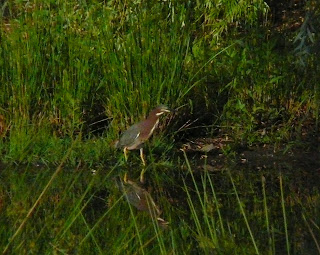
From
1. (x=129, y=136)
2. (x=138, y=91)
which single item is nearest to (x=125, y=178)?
(x=129, y=136)

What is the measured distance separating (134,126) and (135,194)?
103 cm

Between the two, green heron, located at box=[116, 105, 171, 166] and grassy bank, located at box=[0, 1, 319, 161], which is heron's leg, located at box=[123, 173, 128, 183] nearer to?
green heron, located at box=[116, 105, 171, 166]

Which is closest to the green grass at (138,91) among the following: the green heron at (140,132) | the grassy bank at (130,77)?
the grassy bank at (130,77)

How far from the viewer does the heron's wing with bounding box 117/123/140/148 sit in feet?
25.9

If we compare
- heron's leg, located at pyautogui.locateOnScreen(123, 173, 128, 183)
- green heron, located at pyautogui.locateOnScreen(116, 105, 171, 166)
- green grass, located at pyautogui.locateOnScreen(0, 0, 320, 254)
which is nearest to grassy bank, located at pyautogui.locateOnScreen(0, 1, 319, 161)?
green grass, located at pyautogui.locateOnScreen(0, 0, 320, 254)

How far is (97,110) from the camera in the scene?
28.6 ft

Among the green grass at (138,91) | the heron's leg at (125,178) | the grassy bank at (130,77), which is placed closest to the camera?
the heron's leg at (125,178)

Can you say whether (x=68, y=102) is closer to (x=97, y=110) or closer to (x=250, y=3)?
(x=97, y=110)

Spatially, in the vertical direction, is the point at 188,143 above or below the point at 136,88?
below

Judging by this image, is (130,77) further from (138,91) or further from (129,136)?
(129,136)

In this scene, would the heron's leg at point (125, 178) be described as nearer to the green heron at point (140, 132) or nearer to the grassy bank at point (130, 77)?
the green heron at point (140, 132)

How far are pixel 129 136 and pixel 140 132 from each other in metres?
0.10

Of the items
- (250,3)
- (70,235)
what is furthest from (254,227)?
(250,3)

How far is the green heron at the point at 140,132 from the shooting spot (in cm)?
789
